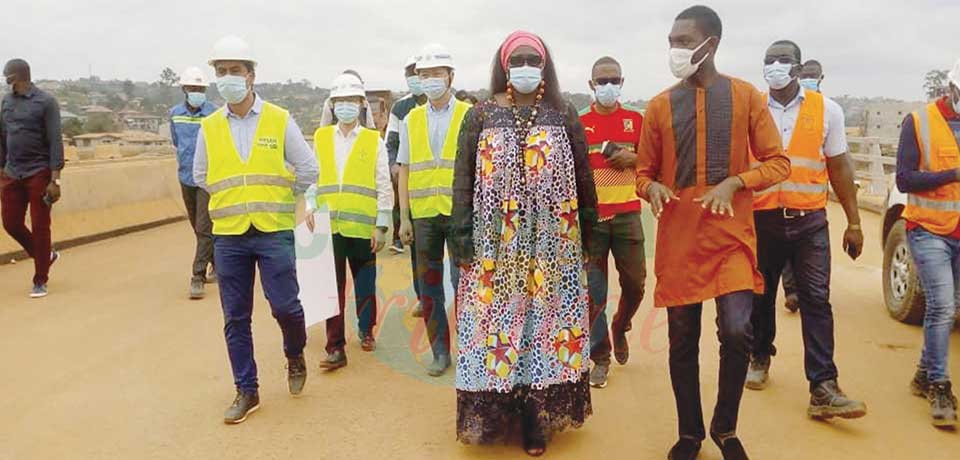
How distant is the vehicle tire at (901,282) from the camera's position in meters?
6.23

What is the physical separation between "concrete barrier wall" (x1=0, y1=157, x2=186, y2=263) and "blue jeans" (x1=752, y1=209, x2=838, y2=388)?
843 centimetres

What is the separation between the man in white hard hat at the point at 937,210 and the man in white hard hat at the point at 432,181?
280cm

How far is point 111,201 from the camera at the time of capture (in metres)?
12.1

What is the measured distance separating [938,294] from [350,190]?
148 inches

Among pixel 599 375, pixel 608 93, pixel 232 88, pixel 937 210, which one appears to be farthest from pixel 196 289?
pixel 937 210

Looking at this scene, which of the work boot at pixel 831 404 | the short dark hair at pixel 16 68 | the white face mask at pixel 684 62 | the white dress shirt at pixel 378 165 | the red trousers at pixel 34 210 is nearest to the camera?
the white face mask at pixel 684 62

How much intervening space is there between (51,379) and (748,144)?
4.58m

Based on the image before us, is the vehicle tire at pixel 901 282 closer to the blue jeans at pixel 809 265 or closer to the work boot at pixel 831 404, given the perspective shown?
the blue jeans at pixel 809 265

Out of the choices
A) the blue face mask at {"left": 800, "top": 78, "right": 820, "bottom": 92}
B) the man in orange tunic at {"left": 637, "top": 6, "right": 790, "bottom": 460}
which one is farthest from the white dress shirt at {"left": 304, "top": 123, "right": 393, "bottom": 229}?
the blue face mask at {"left": 800, "top": 78, "right": 820, "bottom": 92}

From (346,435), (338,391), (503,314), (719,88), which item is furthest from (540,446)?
(719,88)

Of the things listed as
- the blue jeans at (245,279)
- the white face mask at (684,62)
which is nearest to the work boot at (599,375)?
the blue jeans at (245,279)

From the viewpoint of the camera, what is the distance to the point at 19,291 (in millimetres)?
7824

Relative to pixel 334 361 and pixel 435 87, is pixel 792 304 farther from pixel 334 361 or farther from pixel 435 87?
pixel 334 361

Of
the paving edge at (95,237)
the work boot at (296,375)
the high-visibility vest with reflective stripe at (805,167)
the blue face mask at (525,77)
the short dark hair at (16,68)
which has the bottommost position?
the work boot at (296,375)
